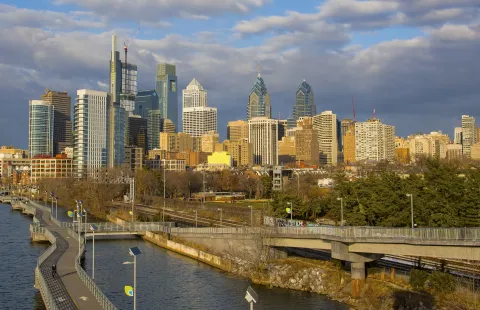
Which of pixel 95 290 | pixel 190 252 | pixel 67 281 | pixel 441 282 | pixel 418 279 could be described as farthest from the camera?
pixel 190 252

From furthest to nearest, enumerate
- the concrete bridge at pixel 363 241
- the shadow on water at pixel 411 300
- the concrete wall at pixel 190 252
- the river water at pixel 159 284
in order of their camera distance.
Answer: the concrete wall at pixel 190 252, the river water at pixel 159 284, the concrete bridge at pixel 363 241, the shadow on water at pixel 411 300

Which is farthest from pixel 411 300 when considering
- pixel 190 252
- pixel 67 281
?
pixel 190 252

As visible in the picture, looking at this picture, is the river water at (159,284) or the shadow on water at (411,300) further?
the river water at (159,284)

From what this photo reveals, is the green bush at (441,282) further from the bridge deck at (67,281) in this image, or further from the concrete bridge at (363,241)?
the bridge deck at (67,281)

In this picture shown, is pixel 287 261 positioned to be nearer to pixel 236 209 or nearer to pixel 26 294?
pixel 26 294

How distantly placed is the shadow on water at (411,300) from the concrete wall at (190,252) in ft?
70.9

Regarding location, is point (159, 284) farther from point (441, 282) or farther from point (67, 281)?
point (441, 282)

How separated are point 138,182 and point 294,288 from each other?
4940 inches

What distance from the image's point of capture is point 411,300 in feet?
153

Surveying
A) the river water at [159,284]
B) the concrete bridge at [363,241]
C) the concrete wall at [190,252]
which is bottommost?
the river water at [159,284]

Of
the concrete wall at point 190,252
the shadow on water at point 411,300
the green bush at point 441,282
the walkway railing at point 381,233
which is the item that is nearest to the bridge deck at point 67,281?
the concrete wall at point 190,252

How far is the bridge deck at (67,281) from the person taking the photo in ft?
140

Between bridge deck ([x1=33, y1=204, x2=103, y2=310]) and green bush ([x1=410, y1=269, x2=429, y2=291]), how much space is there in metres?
25.1

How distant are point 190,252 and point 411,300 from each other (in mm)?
33127
